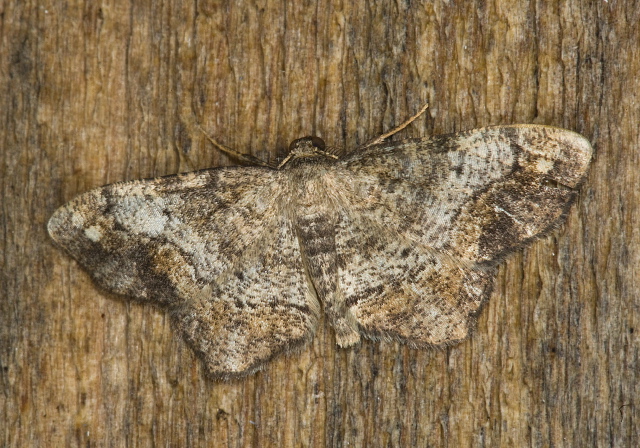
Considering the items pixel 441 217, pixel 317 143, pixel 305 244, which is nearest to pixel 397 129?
pixel 317 143

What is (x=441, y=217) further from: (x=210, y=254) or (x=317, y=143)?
(x=210, y=254)

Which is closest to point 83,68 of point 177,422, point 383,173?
point 383,173

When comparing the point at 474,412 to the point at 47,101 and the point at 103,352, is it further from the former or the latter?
the point at 47,101

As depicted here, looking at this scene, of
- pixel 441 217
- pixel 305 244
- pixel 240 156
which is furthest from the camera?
pixel 240 156

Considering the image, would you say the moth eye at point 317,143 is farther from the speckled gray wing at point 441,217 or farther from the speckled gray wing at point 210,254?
the speckled gray wing at point 210,254

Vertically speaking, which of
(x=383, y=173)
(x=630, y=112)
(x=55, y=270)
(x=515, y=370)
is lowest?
(x=515, y=370)
